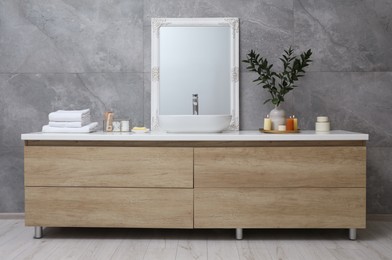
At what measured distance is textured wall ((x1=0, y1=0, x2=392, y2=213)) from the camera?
12.3ft

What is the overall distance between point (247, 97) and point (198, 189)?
0.95 meters

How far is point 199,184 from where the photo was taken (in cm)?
315

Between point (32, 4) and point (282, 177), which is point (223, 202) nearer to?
point (282, 177)

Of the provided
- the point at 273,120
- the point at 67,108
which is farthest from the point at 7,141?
A: the point at 273,120

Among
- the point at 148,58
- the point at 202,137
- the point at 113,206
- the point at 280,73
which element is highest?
the point at 148,58

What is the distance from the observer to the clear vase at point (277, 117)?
3.50 m

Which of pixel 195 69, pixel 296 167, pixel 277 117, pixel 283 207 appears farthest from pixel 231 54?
pixel 283 207

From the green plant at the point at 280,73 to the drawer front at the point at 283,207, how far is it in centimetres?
74

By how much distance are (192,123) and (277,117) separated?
0.66 m

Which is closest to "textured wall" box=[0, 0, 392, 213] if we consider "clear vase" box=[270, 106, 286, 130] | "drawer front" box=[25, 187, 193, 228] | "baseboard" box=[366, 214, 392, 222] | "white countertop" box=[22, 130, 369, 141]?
"baseboard" box=[366, 214, 392, 222]

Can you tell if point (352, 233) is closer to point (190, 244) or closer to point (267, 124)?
point (267, 124)

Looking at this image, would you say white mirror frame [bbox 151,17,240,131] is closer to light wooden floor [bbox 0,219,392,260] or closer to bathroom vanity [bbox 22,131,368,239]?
bathroom vanity [bbox 22,131,368,239]

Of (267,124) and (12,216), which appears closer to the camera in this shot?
(267,124)

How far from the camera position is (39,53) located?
3.79m
